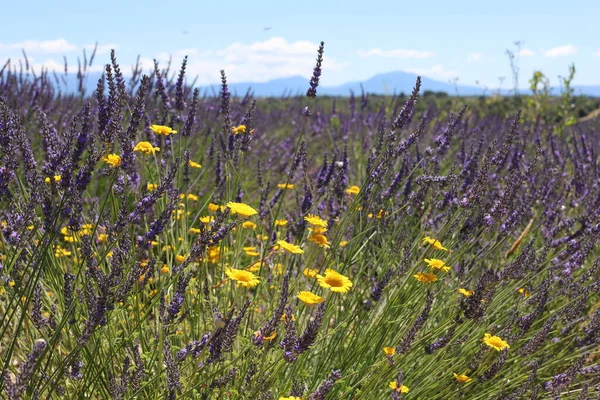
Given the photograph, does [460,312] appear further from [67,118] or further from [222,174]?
[67,118]

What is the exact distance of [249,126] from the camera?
2068 mm

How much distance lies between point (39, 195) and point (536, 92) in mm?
8886

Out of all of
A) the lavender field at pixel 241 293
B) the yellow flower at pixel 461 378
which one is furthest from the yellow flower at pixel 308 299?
the yellow flower at pixel 461 378

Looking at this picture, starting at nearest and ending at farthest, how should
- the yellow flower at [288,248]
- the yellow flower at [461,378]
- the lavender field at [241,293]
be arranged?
the lavender field at [241,293]
the yellow flower at [288,248]
the yellow flower at [461,378]

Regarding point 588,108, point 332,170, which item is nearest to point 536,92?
point 332,170

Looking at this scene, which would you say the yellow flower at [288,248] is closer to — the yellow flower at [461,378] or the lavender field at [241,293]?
the lavender field at [241,293]

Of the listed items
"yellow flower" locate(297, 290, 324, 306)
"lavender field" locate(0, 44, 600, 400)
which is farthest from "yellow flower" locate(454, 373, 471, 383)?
"yellow flower" locate(297, 290, 324, 306)

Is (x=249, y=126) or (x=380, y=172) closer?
(x=249, y=126)

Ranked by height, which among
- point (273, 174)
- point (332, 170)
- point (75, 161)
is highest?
point (75, 161)

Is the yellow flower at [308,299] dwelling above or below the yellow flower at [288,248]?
below

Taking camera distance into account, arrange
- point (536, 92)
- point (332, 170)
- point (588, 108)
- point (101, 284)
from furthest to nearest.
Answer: point (588, 108)
point (536, 92)
point (332, 170)
point (101, 284)

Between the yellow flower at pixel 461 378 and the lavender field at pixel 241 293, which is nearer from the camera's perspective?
the lavender field at pixel 241 293

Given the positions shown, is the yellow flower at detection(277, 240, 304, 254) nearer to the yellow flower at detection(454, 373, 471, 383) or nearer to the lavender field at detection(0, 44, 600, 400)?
the lavender field at detection(0, 44, 600, 400)

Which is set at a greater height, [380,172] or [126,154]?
[126,154]
